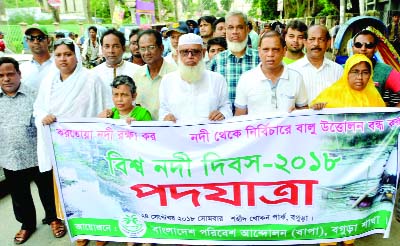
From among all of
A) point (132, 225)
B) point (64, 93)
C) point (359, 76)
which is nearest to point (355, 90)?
point (359, 76)

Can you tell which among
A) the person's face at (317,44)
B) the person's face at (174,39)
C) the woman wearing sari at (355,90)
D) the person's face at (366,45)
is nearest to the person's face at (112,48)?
the person's face at (174,39)

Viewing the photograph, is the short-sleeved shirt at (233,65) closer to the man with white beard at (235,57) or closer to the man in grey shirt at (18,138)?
the man with white beard at (235,57)

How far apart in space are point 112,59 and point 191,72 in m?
1.04

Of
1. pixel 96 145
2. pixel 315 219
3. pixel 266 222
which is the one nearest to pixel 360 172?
pixel 315 219

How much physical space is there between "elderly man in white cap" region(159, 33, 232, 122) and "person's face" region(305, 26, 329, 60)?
0.99 m

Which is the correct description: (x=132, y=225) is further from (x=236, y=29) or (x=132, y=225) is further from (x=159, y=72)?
(x=236, y=29)

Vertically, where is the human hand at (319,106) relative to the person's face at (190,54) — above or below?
below

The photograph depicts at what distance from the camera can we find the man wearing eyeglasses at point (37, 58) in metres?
3.85

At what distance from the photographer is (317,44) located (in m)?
3.54

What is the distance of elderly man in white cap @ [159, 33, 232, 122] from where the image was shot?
10.3 ft

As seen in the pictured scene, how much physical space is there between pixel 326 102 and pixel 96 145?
1812 mm

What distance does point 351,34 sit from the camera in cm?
467

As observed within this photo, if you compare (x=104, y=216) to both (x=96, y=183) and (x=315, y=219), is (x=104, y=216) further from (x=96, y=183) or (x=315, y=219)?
(x=315, y=219)

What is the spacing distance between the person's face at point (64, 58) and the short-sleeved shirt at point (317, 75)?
6.66 ft
